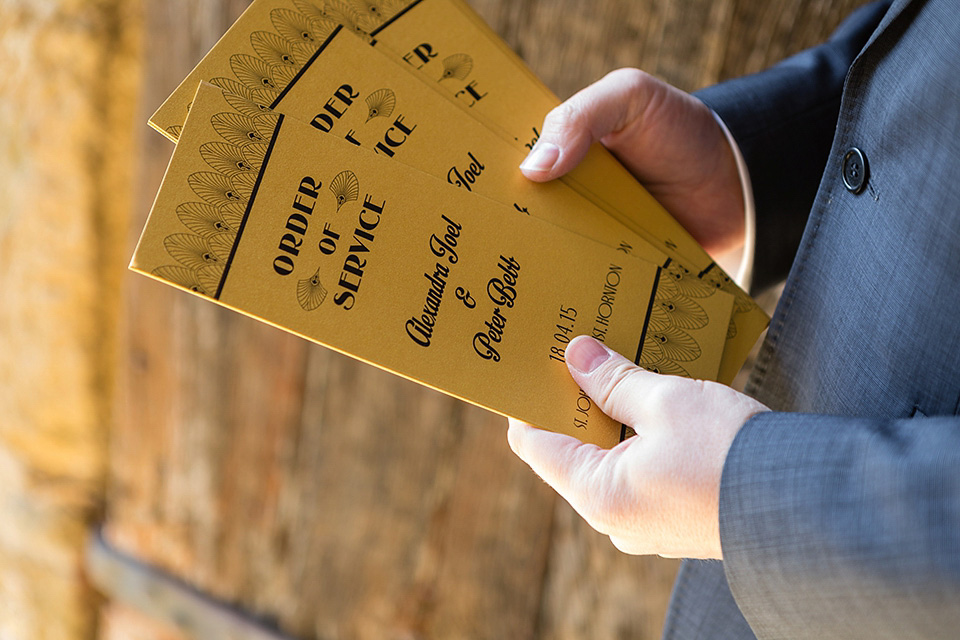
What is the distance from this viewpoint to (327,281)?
0.44 m

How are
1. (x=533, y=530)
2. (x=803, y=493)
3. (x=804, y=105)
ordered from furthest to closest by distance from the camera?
1. (x=533, y=530)
2. (x=804, y=105)
3. (x=803, y=493)

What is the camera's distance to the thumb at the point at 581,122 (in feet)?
1.81

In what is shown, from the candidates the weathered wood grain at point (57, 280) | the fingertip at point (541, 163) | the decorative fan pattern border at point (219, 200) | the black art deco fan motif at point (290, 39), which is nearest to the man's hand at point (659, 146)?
the fingertip at point (541, 163)

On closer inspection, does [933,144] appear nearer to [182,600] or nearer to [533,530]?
[533,530]

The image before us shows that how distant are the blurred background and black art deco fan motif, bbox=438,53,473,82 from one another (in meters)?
0.27

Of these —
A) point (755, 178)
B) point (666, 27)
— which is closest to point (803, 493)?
point (755, 178)

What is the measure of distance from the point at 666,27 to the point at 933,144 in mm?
428

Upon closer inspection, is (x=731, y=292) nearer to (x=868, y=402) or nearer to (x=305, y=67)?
(x=868, y=402)

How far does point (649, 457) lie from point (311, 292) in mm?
242

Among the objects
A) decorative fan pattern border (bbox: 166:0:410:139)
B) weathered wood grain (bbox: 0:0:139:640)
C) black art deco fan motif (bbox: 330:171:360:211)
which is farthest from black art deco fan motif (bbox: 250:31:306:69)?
weathered wood grain (bbox: 0:0:139:640)

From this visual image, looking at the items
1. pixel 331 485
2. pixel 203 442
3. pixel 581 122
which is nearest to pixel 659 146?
pixel 581 122

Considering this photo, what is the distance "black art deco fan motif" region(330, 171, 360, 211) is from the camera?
1.47ft

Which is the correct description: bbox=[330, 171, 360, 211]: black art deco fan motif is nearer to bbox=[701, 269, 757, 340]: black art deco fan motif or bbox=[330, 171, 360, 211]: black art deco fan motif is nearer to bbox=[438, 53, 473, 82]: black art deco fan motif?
bbox=[438, 53, 473, 82]: black art deco fan motif

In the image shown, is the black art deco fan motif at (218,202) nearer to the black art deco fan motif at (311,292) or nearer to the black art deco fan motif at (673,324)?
the black art deco fan motif at (311,292)
